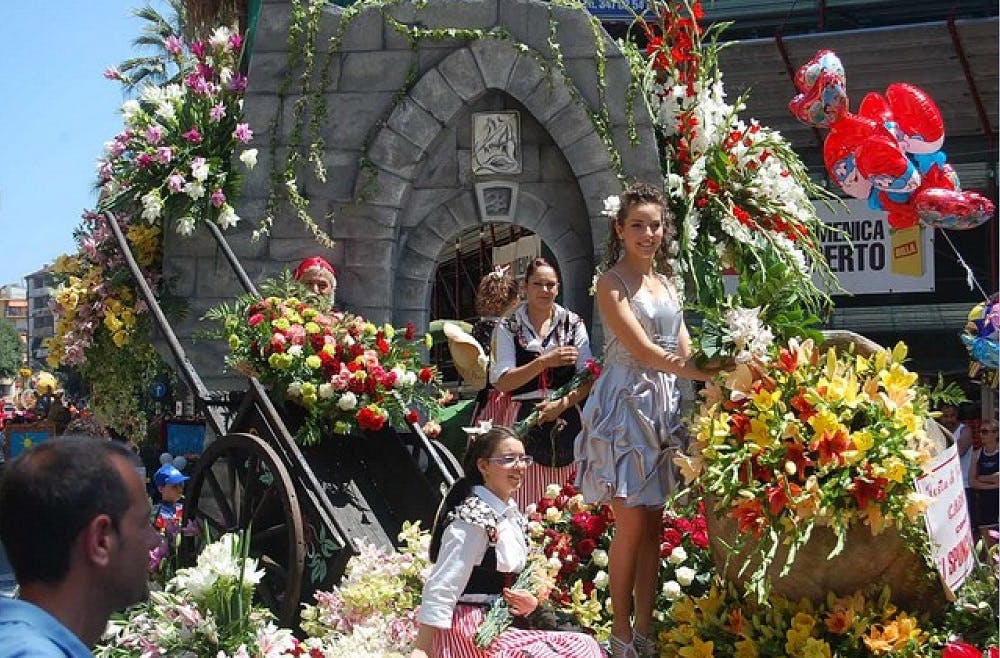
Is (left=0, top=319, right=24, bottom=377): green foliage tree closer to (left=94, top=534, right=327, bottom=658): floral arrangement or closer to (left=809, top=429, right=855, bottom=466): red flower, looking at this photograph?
(left=94, top=534, right=327, bottom=658): floral arrangement

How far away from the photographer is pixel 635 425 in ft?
17.0

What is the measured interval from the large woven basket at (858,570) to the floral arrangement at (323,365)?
2411 mm

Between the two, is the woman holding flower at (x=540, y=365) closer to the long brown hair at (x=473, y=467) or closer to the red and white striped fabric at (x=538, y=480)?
the red and white striped fabric at (x=538, y=480)

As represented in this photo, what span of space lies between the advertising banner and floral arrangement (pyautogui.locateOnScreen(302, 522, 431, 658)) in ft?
36.0

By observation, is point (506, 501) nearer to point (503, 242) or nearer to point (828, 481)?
point (828, 481)

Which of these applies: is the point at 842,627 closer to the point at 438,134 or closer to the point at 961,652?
the point at 961,652

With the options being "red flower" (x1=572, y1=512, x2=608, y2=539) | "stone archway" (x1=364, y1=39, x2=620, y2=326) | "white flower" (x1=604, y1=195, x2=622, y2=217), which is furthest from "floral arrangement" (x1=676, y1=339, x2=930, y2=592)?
"stone archway" (x1=364, y1=39, x2=620, y2=326)

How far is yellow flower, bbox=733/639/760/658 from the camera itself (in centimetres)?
473

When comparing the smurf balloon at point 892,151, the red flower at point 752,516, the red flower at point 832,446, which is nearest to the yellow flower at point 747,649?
the red flower at point 752,516

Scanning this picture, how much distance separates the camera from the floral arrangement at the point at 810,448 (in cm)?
445

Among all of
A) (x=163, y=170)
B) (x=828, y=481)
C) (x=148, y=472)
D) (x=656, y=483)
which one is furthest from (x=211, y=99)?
(x=148, y=472)

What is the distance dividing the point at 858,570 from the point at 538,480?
236cm

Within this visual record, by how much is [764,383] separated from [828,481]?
0.41 meters

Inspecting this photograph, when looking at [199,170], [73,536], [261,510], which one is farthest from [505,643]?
[199,170]
